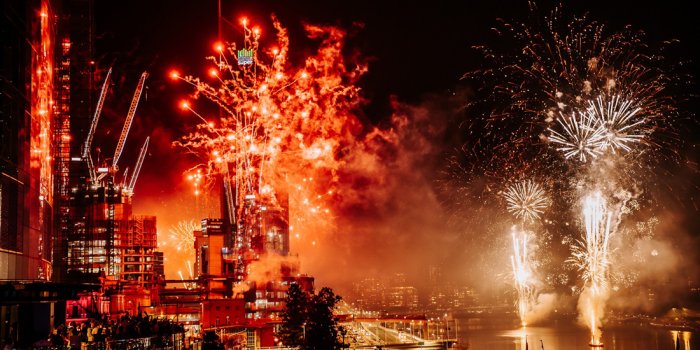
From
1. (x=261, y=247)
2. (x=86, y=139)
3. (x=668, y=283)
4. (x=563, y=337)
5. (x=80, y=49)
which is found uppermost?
(x=80, y=49)

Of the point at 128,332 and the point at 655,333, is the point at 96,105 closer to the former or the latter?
the point at 128,332

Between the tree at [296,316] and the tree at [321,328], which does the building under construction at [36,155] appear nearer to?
the tree at [321,328]

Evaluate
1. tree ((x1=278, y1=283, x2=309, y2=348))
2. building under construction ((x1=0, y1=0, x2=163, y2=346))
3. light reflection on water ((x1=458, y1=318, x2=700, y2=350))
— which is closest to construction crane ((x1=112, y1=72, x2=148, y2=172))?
building under construction ((x1=0, y1=0, x2=163, y2=346))

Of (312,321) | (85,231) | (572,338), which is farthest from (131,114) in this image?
(572,338)

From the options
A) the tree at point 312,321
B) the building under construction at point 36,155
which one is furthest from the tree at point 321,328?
the building under construction at point 36,155

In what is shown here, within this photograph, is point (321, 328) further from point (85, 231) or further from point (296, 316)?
point (85, 231)

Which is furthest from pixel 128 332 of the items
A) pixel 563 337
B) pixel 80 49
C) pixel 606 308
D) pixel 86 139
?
pixel 606 308
